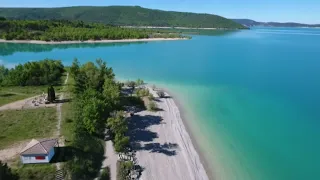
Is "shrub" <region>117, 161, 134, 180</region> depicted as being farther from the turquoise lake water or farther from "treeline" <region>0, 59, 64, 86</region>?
"treeline" <region>0, 59, 64, 86</region>

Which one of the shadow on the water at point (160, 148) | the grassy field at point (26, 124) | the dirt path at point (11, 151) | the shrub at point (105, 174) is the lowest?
the shrub at point (105, 174)

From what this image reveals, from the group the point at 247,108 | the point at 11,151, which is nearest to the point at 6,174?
the point at 11,151

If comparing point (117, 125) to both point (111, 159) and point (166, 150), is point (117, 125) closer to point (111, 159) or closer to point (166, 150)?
point (111, 159)

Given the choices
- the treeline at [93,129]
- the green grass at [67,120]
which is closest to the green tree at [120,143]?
the treeline at [93,129]

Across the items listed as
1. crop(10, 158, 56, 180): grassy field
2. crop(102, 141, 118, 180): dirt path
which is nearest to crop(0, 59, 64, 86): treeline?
crop(102, 141, 118, 180): dirt path

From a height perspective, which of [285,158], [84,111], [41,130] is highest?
[84,111]

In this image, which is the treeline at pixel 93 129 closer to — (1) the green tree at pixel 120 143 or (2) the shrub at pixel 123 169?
(1) the green tree at pixel 120 143

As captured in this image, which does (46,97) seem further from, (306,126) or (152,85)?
(306,126)

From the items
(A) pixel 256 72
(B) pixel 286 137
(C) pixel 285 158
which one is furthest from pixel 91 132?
(A) pixel 256 72
